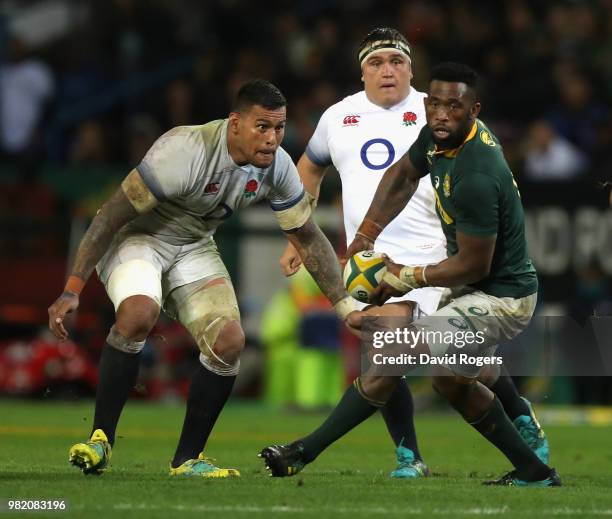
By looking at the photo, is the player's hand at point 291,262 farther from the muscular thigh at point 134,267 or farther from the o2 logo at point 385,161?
the muscular thigh at point 134,267

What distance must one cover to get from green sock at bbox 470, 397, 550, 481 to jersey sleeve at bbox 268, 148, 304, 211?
5.37ft

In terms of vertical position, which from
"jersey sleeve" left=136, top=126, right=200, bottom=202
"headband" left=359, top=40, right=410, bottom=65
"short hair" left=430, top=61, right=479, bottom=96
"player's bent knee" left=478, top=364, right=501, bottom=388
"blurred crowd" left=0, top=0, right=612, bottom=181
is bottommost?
"player's bent knee" left=478, top=364, right=501, bottom=388

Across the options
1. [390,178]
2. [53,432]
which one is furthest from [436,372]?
[53,432]

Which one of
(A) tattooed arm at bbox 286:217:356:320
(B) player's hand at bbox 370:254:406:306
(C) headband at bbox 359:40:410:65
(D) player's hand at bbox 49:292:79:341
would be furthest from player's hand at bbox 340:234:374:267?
(D) player's hand at bbox 49:292:79:341

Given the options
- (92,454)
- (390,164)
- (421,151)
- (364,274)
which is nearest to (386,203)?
(421,151)

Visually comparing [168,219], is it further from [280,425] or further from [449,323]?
[280,425]

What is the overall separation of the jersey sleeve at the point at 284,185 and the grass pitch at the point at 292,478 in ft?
5.03

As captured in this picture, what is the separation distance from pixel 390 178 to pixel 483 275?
1.02 metres

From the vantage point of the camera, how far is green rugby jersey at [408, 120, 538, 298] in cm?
725

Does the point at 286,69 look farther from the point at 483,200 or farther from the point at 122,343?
the point at 483,200

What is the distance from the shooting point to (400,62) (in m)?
8.95

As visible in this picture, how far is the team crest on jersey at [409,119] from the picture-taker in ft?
29.5

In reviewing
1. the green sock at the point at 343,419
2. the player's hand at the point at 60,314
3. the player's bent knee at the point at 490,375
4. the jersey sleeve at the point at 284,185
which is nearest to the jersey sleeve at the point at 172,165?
the jersey sleeve at the point at 284,185

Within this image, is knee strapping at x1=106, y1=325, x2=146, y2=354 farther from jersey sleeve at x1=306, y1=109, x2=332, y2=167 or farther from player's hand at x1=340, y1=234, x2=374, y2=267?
jersey sleeve at x1=306, y1=109, x2=332, y2=167
